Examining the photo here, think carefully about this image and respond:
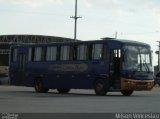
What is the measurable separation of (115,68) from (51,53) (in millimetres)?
5921

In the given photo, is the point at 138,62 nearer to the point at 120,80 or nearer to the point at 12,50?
the point at 120,80

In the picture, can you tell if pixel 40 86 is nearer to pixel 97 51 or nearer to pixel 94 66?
pixel 94 66

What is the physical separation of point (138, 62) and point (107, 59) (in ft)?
5.73

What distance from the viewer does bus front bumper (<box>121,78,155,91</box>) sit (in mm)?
34219

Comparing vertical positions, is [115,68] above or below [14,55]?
below

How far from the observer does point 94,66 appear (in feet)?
116

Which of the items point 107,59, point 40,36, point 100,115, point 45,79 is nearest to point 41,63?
point 45,79

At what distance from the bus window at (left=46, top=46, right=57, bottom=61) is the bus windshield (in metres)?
5.93

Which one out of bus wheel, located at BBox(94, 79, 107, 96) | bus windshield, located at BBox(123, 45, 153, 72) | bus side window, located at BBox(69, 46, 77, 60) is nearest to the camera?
bus windshield, located at BBox(123, 45, 153, 72)

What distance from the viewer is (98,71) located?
3509 centimetres

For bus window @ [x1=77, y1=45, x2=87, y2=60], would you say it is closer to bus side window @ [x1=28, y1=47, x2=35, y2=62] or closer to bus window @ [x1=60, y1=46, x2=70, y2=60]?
bus window @ [x1=60, y1=46, x2=70, y2=60]

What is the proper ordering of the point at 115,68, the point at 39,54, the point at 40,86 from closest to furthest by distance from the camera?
the point at 115,68, the point at 40,86, the point at 39,54

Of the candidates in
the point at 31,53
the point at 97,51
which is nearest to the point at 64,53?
the point at 97,51

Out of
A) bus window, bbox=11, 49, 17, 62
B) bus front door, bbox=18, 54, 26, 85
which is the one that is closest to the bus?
bus front door, bbox=18, 54, 26, 85
